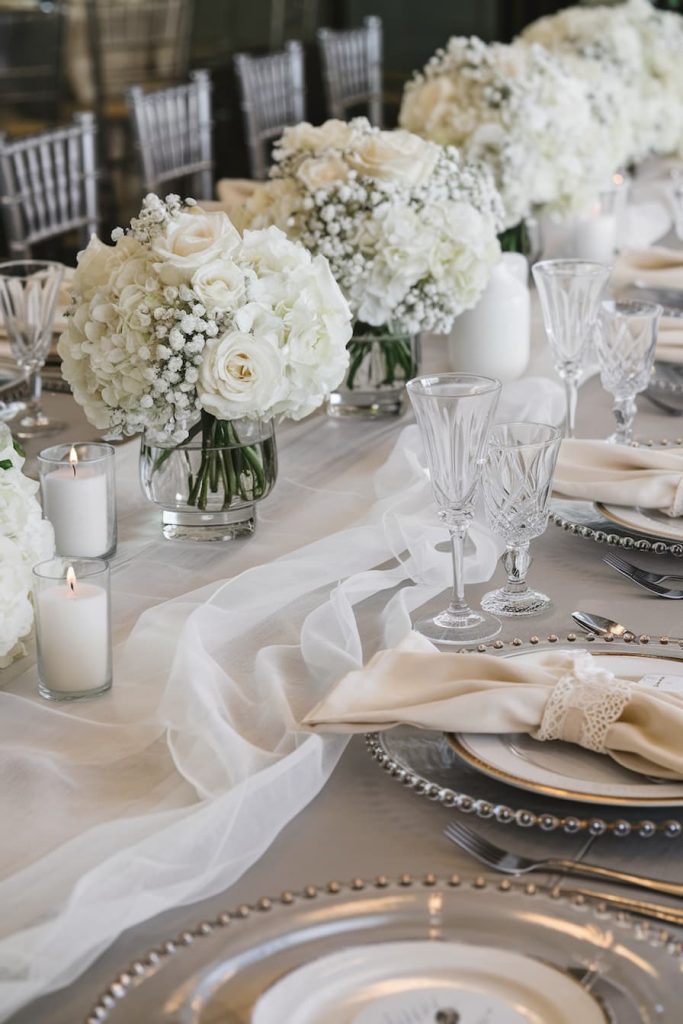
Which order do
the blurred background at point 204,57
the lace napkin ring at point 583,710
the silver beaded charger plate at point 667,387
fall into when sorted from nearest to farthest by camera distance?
the lace napkin ring at point 583,710
the silver beaded charger plate at point 667,387
the blurred background at point 204,57

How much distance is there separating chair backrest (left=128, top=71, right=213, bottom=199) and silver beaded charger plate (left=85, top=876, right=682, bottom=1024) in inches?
104

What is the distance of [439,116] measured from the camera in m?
2.36

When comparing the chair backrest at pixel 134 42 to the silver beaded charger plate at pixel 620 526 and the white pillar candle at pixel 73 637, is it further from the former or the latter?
the white pillar candle at pixel 73 637

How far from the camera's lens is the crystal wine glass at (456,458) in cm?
115

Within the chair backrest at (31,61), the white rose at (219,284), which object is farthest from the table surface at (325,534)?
the chair backrest at (31,61)

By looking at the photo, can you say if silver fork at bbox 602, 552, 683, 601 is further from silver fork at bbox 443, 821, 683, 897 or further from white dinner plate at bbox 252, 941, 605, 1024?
white dinner plate at bbox 252, 941, 605, 1024

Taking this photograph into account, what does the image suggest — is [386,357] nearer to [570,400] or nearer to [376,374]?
[376,374]

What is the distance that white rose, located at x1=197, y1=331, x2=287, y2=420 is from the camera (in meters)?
1.26

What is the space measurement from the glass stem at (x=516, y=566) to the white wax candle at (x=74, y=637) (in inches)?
15.0

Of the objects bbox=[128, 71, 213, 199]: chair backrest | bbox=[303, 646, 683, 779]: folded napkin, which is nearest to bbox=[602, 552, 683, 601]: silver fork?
bbox=[303, 646, 683, 779]: folded napkin

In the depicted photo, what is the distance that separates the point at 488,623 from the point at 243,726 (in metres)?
0.27

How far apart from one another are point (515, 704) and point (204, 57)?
225 inches

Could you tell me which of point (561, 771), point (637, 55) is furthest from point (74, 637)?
point (637, 55)

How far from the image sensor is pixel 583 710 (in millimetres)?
922
